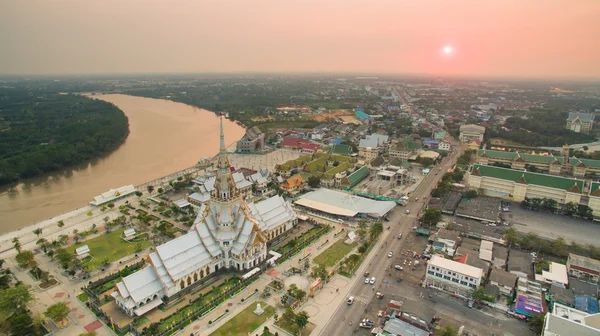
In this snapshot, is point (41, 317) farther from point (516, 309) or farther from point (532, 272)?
point (532, 272)

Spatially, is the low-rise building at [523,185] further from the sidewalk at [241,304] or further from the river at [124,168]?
the river at [124,168]

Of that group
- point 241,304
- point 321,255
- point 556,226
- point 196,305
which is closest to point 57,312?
point 196,305

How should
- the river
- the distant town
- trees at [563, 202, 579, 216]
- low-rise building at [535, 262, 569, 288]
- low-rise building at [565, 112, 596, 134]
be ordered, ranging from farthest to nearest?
low-rise building at [565, 112, 596, 134] → the river → trees at [563, 202, 579, 216] → low-rise building at [535, 262, 569, 288] → the distant town

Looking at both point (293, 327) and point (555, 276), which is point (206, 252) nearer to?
point (293, 327)

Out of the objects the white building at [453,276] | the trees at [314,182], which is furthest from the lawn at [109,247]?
the white building at [453,276]

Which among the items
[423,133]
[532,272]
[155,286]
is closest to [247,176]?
[155,286]

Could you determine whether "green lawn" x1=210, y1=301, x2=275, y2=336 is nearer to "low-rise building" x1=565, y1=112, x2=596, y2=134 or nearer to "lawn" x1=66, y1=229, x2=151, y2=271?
"lawn" x1=66, y1=229, x2=151, y2=271

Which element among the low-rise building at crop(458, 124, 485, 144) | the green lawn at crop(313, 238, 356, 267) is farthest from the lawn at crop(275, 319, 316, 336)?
the low-rise building at crop(458, 124, 485, 144)
